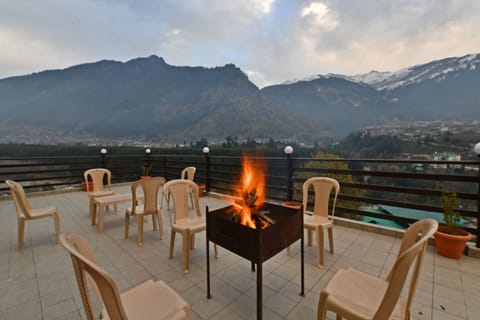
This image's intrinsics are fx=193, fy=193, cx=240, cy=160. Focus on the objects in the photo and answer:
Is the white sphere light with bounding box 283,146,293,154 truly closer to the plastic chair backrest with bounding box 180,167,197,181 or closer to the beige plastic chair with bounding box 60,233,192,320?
the plastic chair backrest with bounding box 180,167,197,181

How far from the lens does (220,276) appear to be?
2025 mm

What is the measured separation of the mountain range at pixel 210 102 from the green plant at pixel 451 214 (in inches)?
693

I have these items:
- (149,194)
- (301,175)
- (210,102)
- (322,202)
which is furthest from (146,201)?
(210,102)

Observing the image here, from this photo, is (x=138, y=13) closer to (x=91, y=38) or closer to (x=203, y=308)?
(x=91, y=38)

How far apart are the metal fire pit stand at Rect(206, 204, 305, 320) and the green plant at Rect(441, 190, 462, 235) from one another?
2021 millimetres

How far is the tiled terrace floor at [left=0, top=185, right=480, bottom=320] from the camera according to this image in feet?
5.20

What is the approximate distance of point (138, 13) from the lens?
23.7 feet

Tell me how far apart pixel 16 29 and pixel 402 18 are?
1191 centimetres

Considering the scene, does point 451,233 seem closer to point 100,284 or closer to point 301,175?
point 100,284

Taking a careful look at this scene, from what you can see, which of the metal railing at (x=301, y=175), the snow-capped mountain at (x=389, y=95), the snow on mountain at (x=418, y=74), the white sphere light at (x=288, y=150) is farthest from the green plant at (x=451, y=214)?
the snow on mountain at (x=418, y=74)

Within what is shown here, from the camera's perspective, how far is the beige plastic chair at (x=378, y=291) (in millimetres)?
850

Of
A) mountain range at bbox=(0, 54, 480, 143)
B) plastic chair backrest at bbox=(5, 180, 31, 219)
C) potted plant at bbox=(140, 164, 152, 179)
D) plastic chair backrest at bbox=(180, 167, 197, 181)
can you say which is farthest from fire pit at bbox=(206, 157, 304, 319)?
mountain range at bbox=(0, 54, 480, 143)

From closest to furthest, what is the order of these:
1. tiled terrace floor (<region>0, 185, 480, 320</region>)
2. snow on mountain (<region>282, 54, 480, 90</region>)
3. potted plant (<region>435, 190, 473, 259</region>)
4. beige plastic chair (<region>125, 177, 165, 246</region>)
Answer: tiled terrace floor (<region>0, 185, 480, 320</region>), potted plant (<region>435, 190, 473, 259</region>), beige plastic chair (<region>125, 177, 165, 246</region>), snow on mountain (<region>282, 54, 480, 90</region>)

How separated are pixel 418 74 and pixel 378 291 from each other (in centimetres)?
4267
